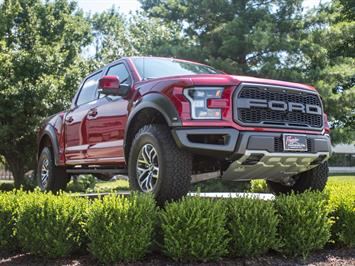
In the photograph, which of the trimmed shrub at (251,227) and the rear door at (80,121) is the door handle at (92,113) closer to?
the rear door at (80,121)

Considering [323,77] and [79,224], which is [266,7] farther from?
[79,224]

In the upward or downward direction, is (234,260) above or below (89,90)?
below

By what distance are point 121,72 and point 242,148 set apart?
2323 mm

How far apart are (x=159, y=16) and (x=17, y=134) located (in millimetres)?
7956

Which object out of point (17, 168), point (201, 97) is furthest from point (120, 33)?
point (201, 97)

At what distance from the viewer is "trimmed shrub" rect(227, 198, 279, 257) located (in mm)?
4988

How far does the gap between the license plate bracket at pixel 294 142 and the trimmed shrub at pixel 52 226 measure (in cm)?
217

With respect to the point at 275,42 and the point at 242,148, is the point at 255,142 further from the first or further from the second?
the point at 275,42

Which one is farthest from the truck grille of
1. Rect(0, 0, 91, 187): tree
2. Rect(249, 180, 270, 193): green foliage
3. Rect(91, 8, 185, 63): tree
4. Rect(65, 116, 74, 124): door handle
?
Rect(91, 8, 185, 63): tree

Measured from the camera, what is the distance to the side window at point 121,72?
629 cm

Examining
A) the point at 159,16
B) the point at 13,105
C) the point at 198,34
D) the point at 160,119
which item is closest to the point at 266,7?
the point at 198,34

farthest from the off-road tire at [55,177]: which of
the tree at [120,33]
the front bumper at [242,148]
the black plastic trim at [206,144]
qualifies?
the tree at [120,33]

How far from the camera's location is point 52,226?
5.11m

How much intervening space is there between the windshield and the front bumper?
4.56 ft
